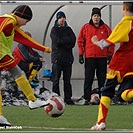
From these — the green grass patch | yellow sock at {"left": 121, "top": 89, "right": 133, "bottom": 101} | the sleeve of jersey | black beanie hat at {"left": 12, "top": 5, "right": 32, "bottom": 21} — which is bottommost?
the green grass patch

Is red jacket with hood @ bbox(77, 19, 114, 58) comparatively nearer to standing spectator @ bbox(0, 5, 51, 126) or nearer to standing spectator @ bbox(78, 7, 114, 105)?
standing spectator @ bbox(78, 7, 114, 105)

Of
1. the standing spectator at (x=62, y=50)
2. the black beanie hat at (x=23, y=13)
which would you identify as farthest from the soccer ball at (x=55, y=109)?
the standing spectator at (x=62, y=50)

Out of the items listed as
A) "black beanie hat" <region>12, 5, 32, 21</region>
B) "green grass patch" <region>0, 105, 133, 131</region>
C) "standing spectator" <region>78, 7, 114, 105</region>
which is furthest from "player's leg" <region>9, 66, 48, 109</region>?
"standing spectator" <region>78, 7, 114, 105</region>

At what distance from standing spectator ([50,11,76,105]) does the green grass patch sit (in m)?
2.44

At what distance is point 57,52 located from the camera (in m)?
17.5

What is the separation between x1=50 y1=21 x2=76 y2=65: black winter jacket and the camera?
56.6 ft

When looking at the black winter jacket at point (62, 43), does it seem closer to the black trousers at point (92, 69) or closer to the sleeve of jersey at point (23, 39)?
the black trousers at point (92, 69)

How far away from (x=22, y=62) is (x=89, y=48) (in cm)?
185

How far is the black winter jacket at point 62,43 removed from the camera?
17266 mm

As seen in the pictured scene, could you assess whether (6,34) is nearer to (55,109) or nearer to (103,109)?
(55,109)

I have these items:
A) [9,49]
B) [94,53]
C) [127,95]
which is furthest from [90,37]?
[127,95]

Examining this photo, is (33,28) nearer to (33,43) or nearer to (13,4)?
(13,4)

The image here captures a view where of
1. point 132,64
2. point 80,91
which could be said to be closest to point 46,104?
point 132,64

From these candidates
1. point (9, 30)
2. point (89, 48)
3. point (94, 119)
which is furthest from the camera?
point (89, 48)
